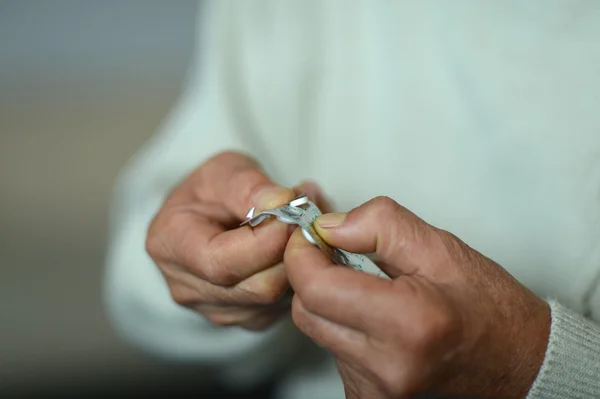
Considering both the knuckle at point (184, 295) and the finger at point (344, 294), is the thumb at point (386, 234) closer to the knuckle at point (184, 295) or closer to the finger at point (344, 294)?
the finger at point (344, 294)

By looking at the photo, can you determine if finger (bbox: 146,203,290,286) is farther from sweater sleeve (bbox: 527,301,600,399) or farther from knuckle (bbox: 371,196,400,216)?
sweater sleeve (bbox: 527,301,600,399)

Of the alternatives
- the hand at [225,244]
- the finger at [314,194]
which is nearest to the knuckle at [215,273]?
the hand at [225,244]

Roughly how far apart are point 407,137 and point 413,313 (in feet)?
0.98

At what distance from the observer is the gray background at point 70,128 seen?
1185mm

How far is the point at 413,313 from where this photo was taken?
0.32 meters

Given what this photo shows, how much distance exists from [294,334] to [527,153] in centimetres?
35

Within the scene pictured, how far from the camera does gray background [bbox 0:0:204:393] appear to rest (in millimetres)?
1185

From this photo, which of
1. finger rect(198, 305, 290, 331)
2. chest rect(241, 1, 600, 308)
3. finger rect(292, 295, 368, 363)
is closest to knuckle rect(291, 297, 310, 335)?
finger rect(292, 295, 368, 363)

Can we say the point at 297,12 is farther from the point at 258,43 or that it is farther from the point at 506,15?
the point at 506,15

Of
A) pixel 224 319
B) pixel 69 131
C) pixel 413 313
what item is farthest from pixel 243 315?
pixel 69 131

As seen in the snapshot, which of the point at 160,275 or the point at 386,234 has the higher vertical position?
the point at 386,234

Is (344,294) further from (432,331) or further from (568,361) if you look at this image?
→ (568,361)

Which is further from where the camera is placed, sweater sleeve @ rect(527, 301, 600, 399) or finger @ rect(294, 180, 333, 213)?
finger @ rect(294, 180, 333, 213)

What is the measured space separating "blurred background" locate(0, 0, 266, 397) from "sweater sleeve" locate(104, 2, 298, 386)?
1.65 ft
